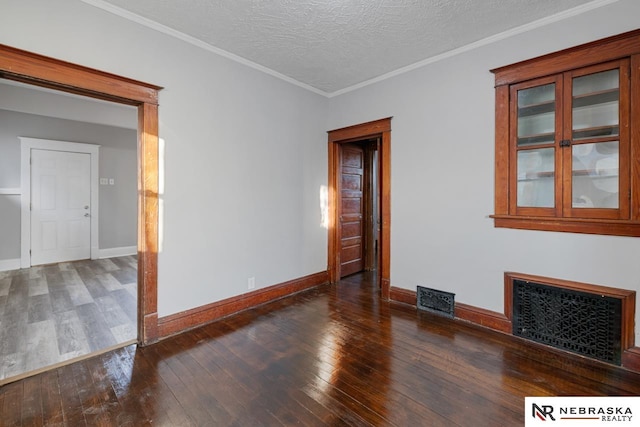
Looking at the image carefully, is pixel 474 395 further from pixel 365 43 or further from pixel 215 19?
pixel 215 19

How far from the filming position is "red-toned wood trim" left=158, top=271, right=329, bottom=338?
2803 mm

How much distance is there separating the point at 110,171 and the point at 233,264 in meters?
4.92

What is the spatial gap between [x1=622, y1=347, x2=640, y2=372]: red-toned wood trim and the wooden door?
3.19 m

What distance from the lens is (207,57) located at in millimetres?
3055

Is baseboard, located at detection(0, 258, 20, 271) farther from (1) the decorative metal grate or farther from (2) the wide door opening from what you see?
(1) the decorative metal grate

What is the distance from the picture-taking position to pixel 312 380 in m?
2.10

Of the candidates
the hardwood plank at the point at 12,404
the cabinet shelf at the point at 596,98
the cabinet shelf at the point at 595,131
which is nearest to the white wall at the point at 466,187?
the cabinet shelf at the point at 596,98

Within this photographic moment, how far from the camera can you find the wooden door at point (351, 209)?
470 cm

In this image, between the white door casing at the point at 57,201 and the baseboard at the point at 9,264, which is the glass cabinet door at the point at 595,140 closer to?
the white door casing at the point at 57,201

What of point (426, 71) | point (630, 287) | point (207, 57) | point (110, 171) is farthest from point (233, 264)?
point (110, 171)

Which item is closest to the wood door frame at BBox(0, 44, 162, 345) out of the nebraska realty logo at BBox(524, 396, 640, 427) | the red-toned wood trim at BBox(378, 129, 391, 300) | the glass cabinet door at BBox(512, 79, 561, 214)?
the red-toned wood trim at BBox(378, 129, 391, 300)

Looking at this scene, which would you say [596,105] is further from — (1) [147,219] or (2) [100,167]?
(2) [100,167]

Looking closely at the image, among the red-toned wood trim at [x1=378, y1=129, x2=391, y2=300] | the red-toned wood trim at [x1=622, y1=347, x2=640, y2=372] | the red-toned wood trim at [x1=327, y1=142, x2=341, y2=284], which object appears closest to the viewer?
the red-toned wood trim at [x1=622, y1=347, x2=640, y2=372]

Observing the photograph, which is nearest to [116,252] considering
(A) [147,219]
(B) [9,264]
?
(B) [9,264]
